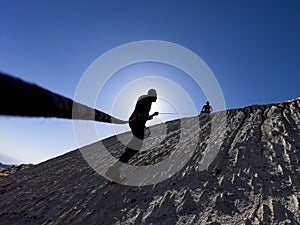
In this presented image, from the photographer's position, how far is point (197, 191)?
604 centimetres

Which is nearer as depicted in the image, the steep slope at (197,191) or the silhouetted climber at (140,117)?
the steep slope at (197,191)

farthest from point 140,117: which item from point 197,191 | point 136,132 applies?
point 197,191

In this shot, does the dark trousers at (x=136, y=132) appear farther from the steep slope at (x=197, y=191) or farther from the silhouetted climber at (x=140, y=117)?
the steep slope at (x=197, y=191)

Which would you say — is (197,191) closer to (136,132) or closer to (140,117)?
(136,132)

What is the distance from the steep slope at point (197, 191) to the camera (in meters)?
5.15

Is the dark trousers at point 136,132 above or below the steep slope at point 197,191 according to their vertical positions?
above

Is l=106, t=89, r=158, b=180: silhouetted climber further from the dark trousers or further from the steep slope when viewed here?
the steep slope

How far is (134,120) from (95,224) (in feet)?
8.68

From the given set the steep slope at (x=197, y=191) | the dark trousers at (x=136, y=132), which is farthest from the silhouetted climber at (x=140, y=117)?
the steep slope at (x=197, y=191)

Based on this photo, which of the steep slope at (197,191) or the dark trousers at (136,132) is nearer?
the steep slope at (197,191)

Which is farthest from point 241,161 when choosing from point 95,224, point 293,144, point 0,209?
point 0,209

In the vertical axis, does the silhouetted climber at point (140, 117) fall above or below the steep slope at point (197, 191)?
above

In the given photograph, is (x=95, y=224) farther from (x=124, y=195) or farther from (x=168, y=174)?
(x=168, y=174)

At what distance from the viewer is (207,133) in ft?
37.0
